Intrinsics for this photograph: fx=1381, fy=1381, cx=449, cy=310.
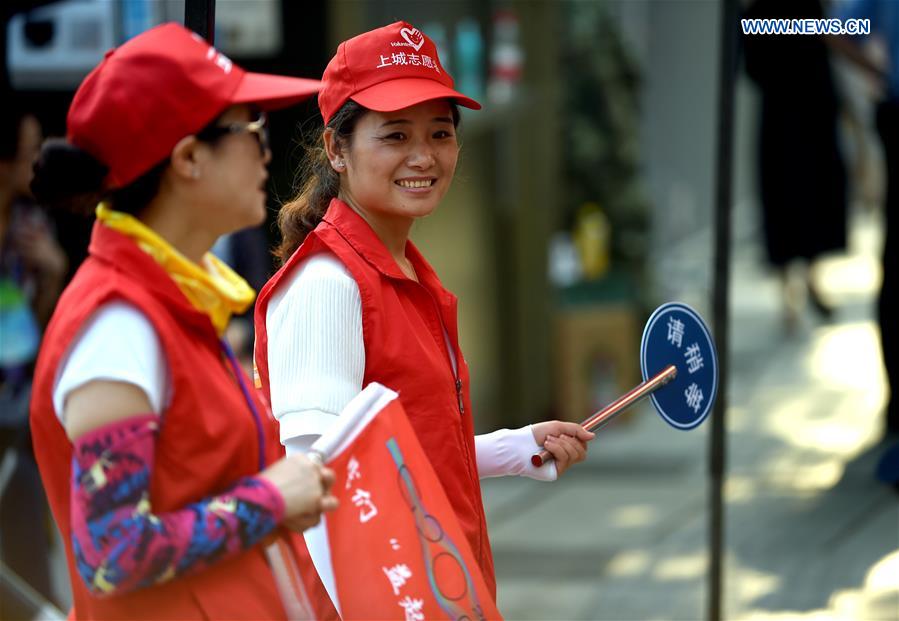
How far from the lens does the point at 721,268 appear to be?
3.47 metres

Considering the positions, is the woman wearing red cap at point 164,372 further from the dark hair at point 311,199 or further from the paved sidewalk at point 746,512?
the paved sidewalk at point 746,512

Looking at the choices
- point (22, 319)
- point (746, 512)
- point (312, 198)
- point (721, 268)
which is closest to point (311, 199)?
point (312, 198)

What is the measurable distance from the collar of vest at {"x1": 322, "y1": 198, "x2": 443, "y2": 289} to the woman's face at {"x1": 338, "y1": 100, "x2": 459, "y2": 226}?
40mm

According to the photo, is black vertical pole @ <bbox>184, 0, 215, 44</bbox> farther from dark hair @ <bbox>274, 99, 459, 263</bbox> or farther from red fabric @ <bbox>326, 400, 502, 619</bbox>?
red fabric @ <bbox>326, 400, 502, 619</bbox>

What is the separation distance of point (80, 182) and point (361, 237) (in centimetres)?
55

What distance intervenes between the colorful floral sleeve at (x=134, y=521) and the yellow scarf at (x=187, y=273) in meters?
0.19

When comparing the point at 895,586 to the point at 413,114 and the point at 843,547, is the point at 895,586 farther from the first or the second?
the point at 413,114

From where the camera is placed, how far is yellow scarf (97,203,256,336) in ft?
5.88

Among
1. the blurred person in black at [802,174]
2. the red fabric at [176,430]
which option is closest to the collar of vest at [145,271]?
the red fabric at [176,430]

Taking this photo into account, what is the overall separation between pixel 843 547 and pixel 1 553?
2733 mm

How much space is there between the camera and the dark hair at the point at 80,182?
179cm

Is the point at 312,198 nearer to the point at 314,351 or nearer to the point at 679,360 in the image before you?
the point at 314,351

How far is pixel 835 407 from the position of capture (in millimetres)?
6777

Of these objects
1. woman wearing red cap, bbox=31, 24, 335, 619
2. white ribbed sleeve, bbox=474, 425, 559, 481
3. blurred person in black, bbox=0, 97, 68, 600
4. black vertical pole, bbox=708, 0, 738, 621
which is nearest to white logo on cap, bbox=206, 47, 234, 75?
woman wearing red cap, bbox=31, 24, 335, 619
